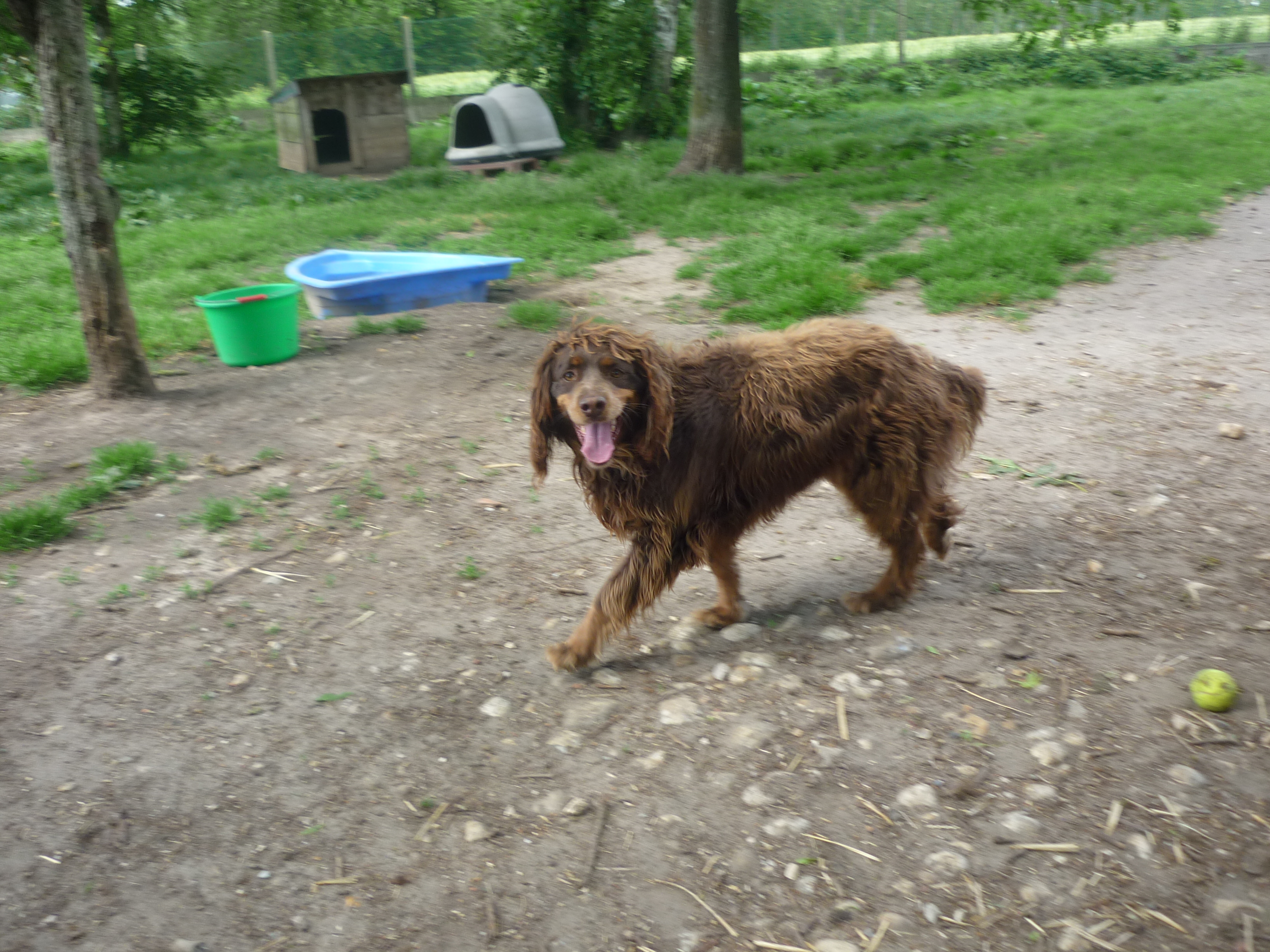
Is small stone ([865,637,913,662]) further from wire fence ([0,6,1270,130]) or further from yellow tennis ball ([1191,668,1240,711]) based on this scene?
wire fence ([0,6,1270,130])

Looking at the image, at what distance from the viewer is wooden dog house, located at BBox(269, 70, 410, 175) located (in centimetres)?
1490

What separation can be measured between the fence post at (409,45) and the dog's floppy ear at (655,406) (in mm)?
18632

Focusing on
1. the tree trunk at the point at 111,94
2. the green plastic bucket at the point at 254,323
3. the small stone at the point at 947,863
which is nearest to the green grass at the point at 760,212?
the green plastic bucket at the point at 254,323

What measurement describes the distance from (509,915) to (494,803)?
0.45 meters

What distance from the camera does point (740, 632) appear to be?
389 centimetres

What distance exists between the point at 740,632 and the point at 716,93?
31.7 feet

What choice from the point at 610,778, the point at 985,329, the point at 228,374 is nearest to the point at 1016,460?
the point at 985,329

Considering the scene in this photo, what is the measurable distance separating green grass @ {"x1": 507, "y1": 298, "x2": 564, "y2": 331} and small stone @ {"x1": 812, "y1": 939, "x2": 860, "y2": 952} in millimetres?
5373

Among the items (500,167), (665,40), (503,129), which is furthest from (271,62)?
(665,40)

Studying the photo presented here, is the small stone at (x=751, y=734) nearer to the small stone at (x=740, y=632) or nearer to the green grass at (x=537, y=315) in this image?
the small stone at (x=740, y=632)

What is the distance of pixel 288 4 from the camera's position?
24.9 meters

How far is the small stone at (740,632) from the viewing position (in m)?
3.86

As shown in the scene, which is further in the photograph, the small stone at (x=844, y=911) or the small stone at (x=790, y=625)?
the small stone at (x=790, y=625)

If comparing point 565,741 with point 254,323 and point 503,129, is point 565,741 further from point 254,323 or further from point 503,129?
point 503,129
